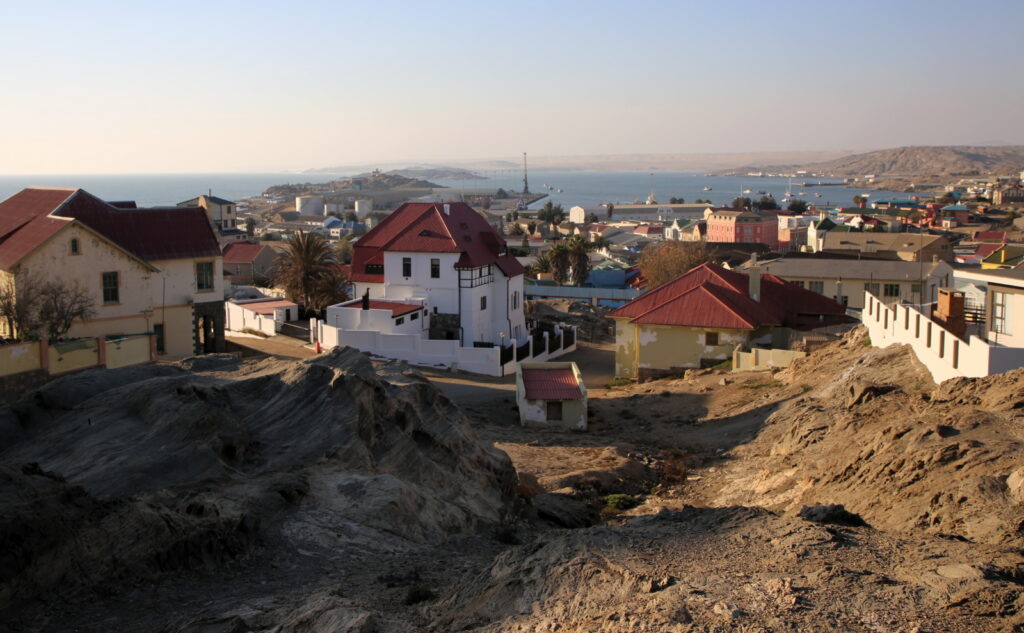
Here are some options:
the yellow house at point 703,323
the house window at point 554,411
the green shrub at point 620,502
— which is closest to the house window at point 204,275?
the house window at point 554,411

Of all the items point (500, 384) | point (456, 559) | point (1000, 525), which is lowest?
point (500, 384)

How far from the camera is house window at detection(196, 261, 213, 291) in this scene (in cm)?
3384

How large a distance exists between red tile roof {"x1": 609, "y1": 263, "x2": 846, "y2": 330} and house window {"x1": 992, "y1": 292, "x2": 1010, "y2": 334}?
14522mm

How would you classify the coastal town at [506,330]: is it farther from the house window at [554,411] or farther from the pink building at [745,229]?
the pink building at [745,229]

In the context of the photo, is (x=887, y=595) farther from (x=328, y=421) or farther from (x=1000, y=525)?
(x=328, y=421)

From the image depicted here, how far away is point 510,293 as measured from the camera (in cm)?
4741

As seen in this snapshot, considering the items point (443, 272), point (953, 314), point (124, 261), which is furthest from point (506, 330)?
point (953, 314)

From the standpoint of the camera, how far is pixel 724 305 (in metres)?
37.6

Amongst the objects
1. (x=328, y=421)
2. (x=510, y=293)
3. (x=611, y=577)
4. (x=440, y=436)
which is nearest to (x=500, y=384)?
(x=510, y=293)

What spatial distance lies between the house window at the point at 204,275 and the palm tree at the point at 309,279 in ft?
43.3

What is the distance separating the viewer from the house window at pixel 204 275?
111ft

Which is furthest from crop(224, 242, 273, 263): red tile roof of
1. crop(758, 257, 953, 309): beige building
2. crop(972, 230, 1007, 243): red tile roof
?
crop(972, 230, 1007, 243): red tile roof

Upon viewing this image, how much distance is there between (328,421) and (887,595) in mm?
10147

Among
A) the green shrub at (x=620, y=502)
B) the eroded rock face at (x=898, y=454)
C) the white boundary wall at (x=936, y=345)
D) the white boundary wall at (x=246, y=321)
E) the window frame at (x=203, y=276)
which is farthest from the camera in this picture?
the white boundary wall at (x=246, y=321)
